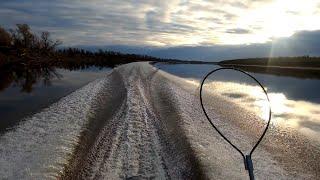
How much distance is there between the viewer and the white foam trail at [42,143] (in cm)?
1034

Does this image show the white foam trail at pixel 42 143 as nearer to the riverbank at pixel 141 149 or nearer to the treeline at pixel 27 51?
the riverbank at pixel 141 149

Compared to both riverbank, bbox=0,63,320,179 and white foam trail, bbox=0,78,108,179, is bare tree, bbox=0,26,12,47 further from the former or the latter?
riverbank, bbox=0,63,320,179

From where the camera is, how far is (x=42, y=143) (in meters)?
12.8

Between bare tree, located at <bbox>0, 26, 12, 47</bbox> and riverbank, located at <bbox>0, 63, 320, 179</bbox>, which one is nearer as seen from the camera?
riverbank, located at <bbox>0, 63, 320, 179</bbox>

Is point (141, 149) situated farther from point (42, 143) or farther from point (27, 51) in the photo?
point (27, 51)

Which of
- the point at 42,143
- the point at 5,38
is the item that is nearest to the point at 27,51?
the point at 5,38

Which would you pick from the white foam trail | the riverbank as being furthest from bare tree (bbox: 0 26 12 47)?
the riverbank

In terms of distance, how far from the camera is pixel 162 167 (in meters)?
10.5

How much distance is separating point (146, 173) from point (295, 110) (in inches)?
524

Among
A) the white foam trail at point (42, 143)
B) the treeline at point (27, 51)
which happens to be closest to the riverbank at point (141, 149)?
the white foam trail at point (42, 143)

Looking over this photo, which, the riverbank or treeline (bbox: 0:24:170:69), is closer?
the riverbank

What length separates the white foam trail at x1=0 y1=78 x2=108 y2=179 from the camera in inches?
Answer: 407

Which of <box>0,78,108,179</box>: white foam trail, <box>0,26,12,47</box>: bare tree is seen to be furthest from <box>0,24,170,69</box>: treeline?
<box>0,78,108,179</box>: white foam trail

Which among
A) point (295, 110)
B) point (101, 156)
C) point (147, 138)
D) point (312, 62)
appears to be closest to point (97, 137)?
point (147, 138)
